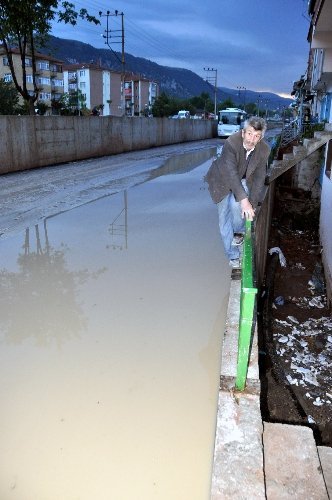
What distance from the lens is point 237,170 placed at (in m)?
3.75

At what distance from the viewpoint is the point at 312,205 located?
12.8 metres

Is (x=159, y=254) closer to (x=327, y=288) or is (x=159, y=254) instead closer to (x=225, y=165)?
(x=225, y=165)

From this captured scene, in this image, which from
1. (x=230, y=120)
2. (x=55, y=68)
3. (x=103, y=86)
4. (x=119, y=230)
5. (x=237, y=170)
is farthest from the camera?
(x=103, y=86)

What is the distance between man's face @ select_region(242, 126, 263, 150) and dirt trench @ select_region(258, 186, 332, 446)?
7.41ft

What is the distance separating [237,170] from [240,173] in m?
0.14

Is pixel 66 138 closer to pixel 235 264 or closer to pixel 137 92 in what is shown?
pixel 235 264

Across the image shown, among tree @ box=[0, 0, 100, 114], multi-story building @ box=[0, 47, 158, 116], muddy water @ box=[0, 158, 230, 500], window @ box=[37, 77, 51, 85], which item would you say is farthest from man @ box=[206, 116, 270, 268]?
window @ box=[37, 77, 51, 85]

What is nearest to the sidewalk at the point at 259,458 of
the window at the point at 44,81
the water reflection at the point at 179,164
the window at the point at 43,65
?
the water reflection at the point at 179,164

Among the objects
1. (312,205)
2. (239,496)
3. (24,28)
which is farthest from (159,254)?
(24,28)

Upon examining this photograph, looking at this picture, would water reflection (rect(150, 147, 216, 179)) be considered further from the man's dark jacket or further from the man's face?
the man's face

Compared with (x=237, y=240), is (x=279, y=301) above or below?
below

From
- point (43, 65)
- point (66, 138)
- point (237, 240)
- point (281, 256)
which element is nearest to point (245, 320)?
point (237, 240)

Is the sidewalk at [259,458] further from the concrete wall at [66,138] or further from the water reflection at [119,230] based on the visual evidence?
the concrete wall at [66,138]

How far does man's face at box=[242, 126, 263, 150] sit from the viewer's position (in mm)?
3545
